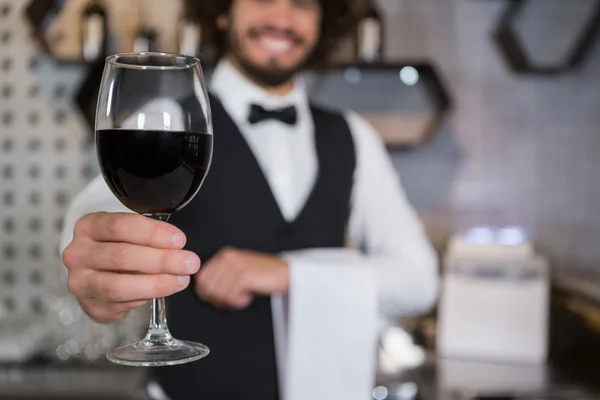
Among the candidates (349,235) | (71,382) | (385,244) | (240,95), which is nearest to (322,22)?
(240,95)

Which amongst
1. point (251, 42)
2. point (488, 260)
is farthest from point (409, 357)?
point (251, 42)

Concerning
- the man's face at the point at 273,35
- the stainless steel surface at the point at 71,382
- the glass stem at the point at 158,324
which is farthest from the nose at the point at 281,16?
the stainless steel surface at the point at 71,382

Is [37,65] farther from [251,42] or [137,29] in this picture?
[251,42]

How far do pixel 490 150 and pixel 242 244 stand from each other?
1615mm

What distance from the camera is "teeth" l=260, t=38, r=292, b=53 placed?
153 cm

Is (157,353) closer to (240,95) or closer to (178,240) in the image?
(178,240)

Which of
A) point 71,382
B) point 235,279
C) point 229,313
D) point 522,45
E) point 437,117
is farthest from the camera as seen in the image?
point 522,45

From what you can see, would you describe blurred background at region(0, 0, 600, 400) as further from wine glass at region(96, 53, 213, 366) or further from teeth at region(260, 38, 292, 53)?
wine glass at region(96, 53, 213, 366)

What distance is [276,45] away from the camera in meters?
1.54

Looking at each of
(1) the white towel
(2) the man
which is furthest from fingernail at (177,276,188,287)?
(1) the white towel

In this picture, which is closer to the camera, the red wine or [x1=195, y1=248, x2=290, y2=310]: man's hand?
the red wine

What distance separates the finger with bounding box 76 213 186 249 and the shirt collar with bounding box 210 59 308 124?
1.04m

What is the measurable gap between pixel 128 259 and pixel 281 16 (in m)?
1.03

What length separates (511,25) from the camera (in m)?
2.71
